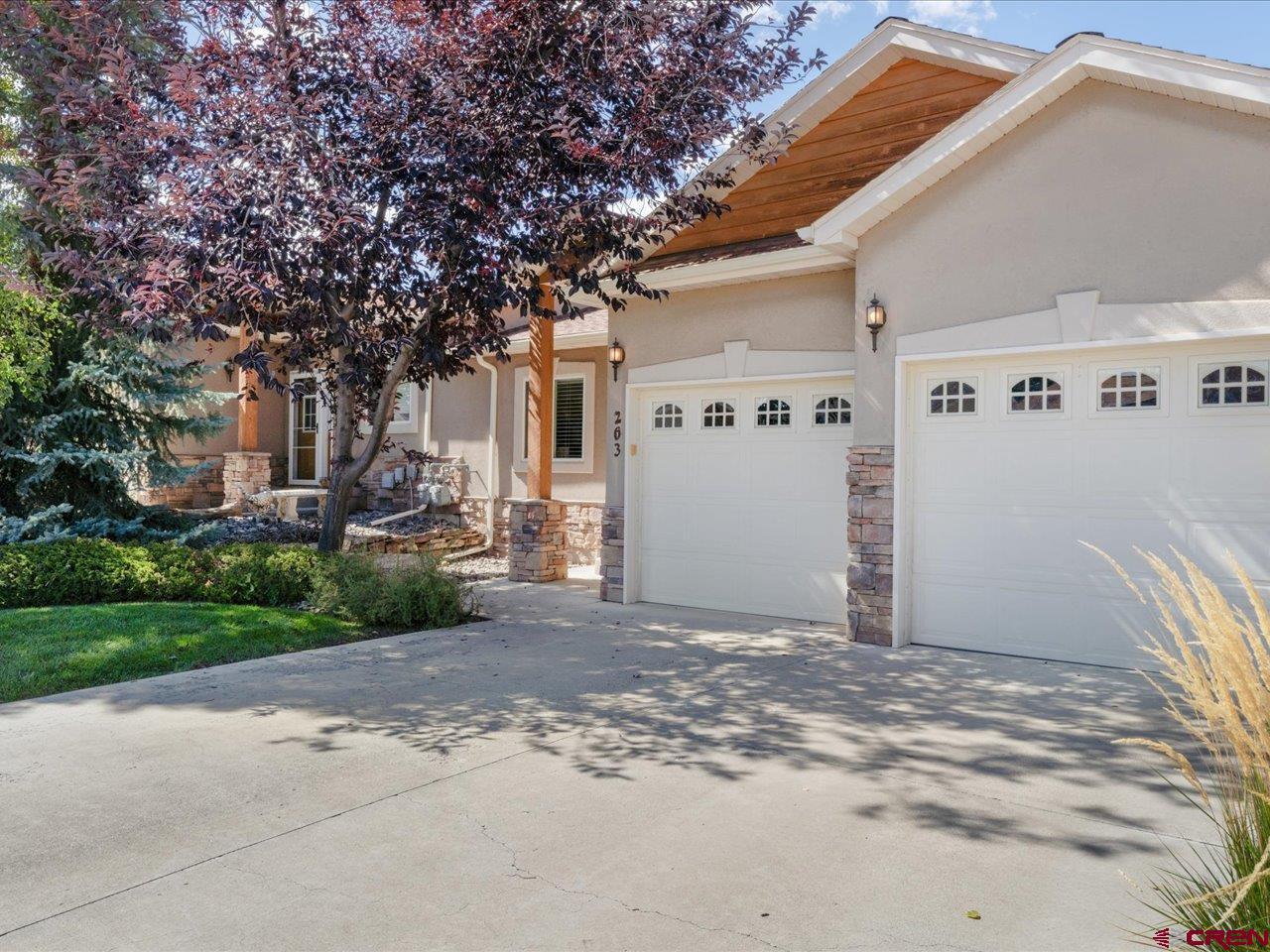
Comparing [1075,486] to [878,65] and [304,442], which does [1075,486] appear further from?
[304,442]

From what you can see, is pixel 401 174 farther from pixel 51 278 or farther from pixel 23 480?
pixel 23 480

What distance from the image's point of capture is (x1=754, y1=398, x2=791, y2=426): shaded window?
30.3 ft

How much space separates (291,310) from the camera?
8984 mm

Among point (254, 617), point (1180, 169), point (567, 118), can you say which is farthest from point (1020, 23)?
point (254, 617)

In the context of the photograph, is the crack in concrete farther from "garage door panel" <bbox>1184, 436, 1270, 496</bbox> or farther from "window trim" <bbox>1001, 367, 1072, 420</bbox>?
"window trim" <bbox>1001, 367, 1072, 420</bbox>

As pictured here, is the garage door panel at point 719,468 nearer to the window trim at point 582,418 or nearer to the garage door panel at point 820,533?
the garage door panel at point 820,533

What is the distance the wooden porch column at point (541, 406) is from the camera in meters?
12.0

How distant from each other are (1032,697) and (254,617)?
21.1ft

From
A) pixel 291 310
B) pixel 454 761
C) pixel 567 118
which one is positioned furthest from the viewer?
pixel 291 310

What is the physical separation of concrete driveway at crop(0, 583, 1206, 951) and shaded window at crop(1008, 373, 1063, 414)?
2.05 m

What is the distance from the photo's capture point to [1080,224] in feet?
22.9

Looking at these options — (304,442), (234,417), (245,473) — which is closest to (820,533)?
(245,473)

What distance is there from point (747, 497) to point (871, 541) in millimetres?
1734

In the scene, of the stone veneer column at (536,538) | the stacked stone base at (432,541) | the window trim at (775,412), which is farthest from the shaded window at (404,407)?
the window trim at (775,412)
